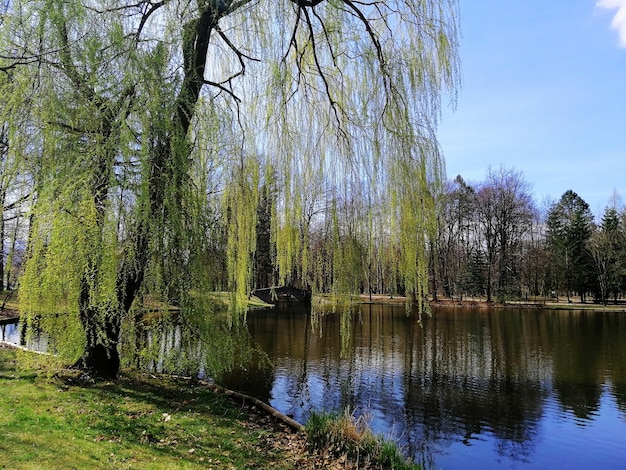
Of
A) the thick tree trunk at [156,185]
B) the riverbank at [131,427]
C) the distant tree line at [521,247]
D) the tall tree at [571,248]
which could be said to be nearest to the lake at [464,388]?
the riverbank at [131,427]

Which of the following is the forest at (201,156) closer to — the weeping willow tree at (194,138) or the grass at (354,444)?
the weeping willow tree at (194,138)

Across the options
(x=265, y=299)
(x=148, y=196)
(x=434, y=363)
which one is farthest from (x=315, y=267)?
(x=265, y=299)

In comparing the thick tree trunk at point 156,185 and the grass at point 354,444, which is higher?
the thick tree trunk at point 156,185

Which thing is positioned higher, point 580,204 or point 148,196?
point 580,204

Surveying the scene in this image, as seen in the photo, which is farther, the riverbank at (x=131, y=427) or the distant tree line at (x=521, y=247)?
the distant tree line at (x=521, y=247)

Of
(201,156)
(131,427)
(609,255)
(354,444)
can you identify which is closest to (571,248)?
(609,255)

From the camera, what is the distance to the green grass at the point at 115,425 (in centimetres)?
401

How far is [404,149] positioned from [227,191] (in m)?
3.06

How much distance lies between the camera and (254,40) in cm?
591

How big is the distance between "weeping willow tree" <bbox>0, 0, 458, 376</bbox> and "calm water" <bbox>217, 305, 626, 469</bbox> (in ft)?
6.32

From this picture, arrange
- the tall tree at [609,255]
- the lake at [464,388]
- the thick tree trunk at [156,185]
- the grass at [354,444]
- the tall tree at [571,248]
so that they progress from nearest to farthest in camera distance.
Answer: the thick tree trunk at [156,185]
the grass at [354,444]
the lake at [464,388]
the tall tree at [609,255]
the tall tree at [571,248]

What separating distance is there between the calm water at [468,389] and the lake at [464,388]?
3 centimetres

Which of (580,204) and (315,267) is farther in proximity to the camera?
(580,204)

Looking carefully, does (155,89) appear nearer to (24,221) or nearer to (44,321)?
(24,221)
